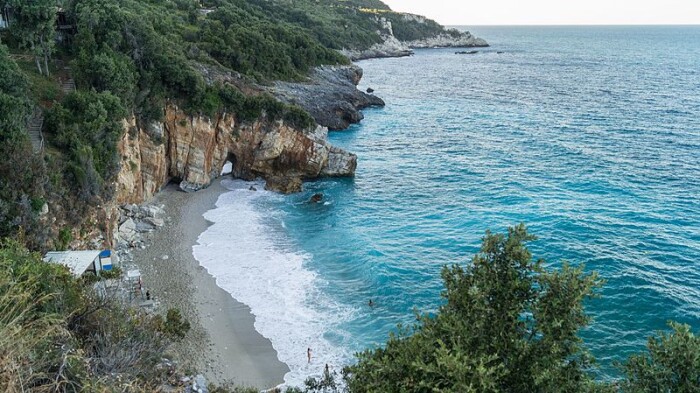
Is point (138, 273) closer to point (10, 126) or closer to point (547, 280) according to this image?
point (10, 126)

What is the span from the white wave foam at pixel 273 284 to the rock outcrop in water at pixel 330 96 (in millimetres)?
23533

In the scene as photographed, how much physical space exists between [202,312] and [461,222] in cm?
2064

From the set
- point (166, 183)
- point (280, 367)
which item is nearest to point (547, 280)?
point (280, 367)

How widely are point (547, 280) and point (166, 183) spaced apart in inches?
1578

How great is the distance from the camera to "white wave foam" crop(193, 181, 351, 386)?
990 inches

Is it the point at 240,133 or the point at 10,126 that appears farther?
the point at 240,133

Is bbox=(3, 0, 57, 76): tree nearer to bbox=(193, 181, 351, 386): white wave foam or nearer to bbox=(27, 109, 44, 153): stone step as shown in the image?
bbox=(27, 109, 44, 153): stone step

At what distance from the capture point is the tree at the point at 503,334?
1148 centimetres

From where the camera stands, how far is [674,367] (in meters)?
11.4

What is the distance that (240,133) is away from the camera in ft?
160

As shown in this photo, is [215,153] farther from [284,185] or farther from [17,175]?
[17,175]

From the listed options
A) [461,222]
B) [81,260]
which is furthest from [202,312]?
[461,222]

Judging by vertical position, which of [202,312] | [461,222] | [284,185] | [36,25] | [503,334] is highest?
[36,25]

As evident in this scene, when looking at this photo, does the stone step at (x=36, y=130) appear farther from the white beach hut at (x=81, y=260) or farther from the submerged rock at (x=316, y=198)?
the submerged rock at (x=316, y=198)
